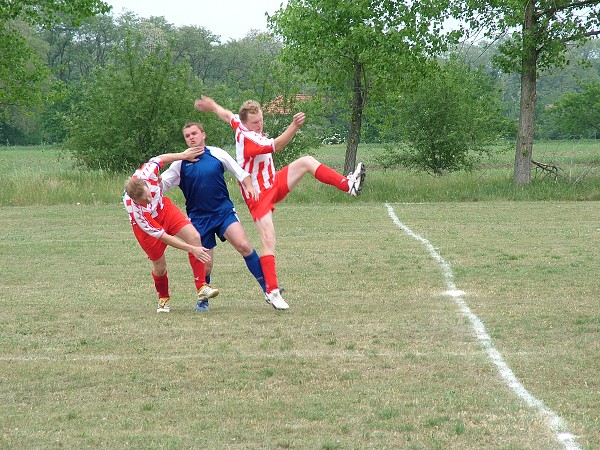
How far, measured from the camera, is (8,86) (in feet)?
109

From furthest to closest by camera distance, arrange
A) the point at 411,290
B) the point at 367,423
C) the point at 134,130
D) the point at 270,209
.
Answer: the point at 134,130 < the point at 411,290 < the point at 270,209 < the point at 367,423

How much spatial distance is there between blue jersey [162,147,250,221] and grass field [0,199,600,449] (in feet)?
3.35

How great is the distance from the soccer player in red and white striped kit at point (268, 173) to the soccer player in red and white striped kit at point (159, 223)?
0.48m

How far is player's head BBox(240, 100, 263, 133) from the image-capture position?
9311 mm

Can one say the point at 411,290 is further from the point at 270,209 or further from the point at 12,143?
the point at 12,143

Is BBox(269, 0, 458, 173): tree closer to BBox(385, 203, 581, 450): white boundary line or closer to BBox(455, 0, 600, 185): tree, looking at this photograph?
BBox(455, 0, 600, 185): tree

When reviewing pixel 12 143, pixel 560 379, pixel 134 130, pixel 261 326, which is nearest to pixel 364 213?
pixel 134 130

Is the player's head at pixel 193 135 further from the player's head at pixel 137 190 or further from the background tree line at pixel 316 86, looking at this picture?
the background tree line at pixel 316 86

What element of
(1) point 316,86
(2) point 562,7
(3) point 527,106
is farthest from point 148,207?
(1) point 316,86

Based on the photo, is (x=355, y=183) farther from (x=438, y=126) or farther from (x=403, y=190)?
(x=438, y=126)

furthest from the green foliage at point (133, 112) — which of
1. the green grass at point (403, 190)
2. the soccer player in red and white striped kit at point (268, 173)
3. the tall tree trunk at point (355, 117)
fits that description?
the soccer player in red and white striped kit at point (268, 173)

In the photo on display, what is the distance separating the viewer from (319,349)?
755 centimetres

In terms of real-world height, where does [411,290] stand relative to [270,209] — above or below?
below

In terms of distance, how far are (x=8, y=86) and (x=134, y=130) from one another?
4631 mm
